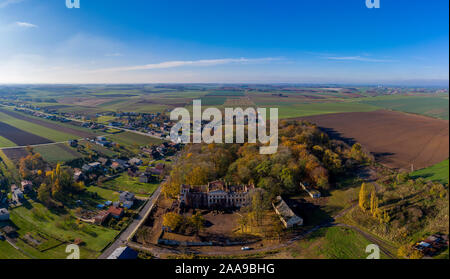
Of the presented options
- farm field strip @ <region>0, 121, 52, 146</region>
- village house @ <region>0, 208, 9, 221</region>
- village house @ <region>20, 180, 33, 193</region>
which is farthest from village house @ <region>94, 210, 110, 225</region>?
farm field strip @ <region>0, 121, 52, 146</region>

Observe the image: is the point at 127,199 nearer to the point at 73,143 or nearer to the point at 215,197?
the point at 215,197

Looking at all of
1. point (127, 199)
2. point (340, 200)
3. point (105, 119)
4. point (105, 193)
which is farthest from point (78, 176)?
point (105, 119)

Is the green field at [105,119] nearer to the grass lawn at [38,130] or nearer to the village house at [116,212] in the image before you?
the grass lawn at [38,130]

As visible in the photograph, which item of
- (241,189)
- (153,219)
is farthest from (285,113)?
(153,219)

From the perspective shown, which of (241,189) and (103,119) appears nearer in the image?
(241,189)

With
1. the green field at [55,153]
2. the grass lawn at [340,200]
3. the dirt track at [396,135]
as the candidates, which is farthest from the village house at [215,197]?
the green field at [55,153]

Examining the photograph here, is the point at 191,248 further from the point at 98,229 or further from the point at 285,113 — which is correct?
the point at 285,113
